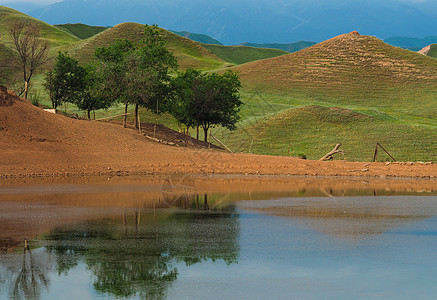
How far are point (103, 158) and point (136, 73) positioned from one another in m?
16.3

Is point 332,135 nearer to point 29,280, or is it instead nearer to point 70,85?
point 70,85

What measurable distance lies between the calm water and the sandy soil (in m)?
9.78

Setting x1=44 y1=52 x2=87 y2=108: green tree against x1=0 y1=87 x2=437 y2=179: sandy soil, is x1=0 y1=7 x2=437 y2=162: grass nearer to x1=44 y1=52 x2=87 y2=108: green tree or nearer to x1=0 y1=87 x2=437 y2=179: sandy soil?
x1=44 y1=52 x2=87 y2=108: green tree

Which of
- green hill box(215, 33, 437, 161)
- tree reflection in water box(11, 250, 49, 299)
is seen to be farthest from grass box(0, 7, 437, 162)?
tree reflection in water box(11, 250, 49, 299)

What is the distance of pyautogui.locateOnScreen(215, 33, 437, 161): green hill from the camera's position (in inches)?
2719

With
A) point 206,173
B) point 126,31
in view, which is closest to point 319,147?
point 206,173

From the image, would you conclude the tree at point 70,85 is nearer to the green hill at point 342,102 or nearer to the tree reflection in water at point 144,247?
the green hill at point 342,102

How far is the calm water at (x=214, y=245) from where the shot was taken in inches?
500

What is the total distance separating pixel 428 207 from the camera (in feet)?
85.0

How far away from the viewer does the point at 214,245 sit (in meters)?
17.1

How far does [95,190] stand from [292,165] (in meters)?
18.3

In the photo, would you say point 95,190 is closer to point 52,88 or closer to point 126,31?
point 52,88

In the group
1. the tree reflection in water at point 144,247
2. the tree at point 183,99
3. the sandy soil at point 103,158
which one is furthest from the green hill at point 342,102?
the tree reflection in water at point 144,247

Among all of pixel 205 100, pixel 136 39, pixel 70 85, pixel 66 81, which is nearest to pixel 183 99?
pixel 205 100
